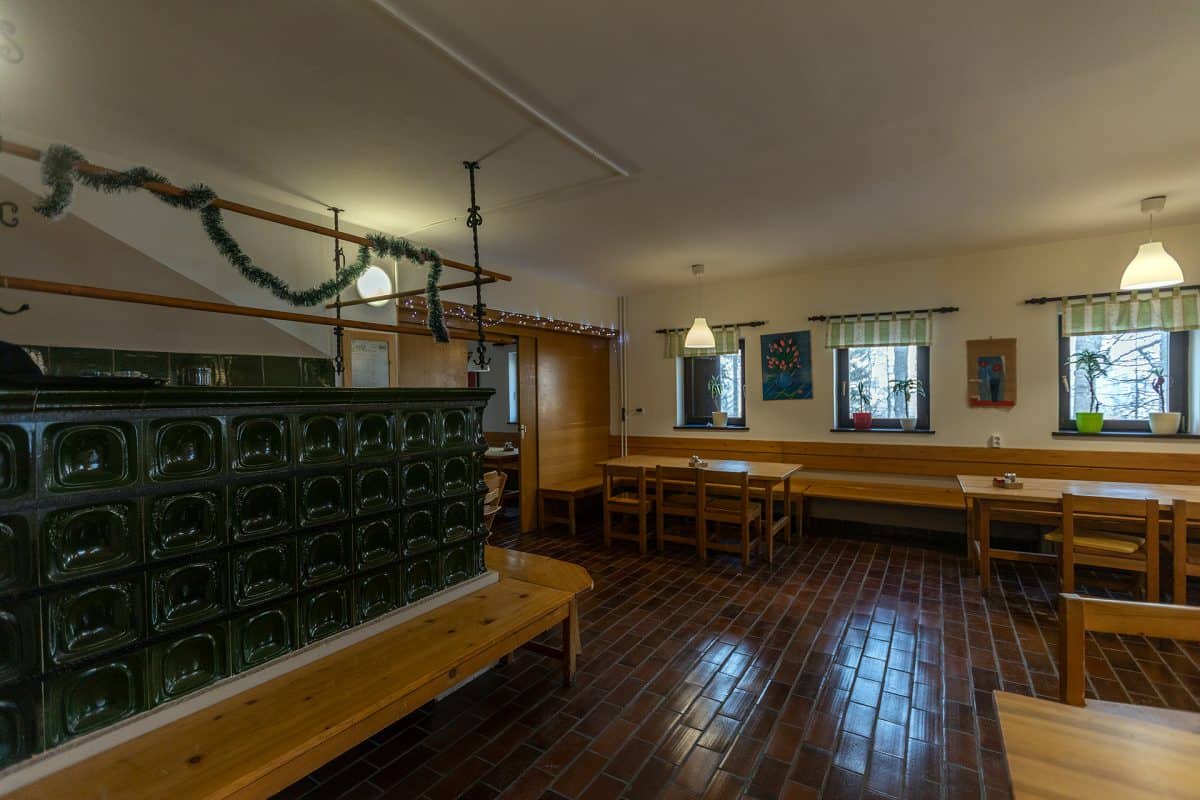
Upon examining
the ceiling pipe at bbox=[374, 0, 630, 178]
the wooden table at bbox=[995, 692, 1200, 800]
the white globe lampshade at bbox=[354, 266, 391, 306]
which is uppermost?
the ceiling pipe at bbox=[374, 0, 630, 178]

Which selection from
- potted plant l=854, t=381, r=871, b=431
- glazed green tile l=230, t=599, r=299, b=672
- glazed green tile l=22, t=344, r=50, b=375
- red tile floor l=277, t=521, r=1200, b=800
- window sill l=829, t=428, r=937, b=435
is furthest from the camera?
potted plant l=854, t=381, r=871, b=431

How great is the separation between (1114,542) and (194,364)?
5017 mm

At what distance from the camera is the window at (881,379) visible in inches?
190

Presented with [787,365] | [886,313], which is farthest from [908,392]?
[787,365]

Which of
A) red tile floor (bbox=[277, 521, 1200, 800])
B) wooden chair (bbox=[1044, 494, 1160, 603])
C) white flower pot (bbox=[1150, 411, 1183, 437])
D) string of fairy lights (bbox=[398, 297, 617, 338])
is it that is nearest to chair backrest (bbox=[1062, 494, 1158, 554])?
wooden chair (bbox=[1044, 494, 1160, 603])

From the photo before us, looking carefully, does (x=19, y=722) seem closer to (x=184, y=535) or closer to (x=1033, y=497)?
(x=184, y=535)

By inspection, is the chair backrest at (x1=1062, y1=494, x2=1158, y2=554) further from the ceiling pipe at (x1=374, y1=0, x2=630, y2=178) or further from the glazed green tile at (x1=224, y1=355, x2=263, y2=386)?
the glazed green tile at (x1=224, y1=355, x2=263, y2=386)

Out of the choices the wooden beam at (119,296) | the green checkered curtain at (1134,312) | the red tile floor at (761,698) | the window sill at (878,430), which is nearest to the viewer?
the wooden beam at (119,296)

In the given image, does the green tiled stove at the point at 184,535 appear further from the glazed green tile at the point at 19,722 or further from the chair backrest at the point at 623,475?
the chair backrest at the point at 623,475

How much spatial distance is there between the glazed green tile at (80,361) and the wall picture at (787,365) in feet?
16.4

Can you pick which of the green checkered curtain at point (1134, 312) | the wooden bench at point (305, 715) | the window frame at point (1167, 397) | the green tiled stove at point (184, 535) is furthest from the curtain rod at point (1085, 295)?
the green tiled stove at point (184, 535)

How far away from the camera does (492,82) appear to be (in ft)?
6.38

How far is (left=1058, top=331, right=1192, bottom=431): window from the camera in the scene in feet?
13.1

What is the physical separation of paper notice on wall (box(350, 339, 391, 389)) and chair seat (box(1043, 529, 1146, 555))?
4311 mm
